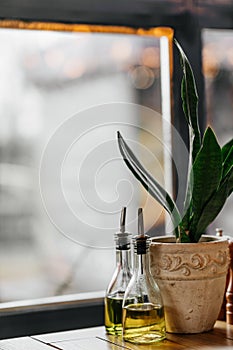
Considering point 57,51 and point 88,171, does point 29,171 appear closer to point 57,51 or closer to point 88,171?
point 88,171

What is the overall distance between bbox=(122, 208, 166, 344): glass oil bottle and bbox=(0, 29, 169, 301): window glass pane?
0.70m

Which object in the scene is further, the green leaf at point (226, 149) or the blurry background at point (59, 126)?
the blurry background at point (59, 126)

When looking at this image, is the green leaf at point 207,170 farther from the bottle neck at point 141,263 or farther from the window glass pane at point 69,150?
the window glass pane at point 69,150

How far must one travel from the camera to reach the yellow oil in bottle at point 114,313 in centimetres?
176

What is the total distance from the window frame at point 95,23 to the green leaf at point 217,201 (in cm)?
72

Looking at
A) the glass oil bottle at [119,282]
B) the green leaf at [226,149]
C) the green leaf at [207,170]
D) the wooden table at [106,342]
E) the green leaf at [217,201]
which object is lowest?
→ the wooden table at [106,342]

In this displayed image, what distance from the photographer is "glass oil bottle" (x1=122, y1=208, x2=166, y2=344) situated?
1678 millimetres

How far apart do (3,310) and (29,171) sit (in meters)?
0.41

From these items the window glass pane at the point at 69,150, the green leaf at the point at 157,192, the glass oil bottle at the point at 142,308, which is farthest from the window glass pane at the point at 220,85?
the glass oil bottle at the point at 142,308

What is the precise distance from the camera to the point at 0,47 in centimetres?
231

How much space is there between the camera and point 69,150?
7.88 feet

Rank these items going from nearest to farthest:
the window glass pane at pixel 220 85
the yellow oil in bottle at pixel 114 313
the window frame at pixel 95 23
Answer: the yellow oil in bottle at pixel 114 313 < the window frame at pixel 95 23 < the window glass pane at pixel 220 85

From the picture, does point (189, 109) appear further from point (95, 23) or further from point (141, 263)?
point (95, 23)

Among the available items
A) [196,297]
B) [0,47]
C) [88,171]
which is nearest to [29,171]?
[88,171]
